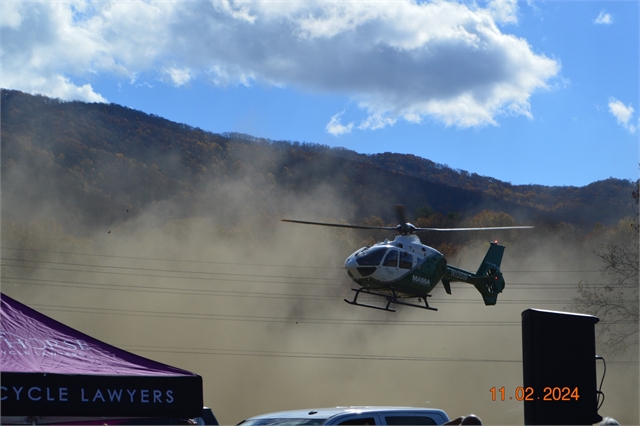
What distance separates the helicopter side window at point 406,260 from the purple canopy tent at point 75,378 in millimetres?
13634

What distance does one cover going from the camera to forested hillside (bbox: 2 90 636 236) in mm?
73562

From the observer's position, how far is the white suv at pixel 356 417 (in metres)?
7.96

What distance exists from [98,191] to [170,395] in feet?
242

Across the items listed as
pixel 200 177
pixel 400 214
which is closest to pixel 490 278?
pixel 400 214

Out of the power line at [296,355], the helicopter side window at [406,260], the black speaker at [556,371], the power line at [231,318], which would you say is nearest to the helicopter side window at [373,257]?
the helicopter side window at [406,260]

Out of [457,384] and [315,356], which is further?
[315,356]

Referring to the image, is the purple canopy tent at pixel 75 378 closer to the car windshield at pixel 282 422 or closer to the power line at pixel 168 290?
the car windshield at pixel 282 422

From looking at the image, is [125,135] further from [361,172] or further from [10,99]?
[361,172]

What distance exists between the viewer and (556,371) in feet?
20.9

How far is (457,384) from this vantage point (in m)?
43.3

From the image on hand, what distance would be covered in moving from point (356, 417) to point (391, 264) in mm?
12221

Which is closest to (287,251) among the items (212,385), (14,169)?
(212,385)

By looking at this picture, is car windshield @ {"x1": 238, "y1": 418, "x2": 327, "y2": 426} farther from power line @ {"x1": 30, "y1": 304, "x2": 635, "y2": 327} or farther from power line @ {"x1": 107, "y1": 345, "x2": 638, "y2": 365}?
power line @ {"x1": 30, "y1": 304, "x2": 635, "y2": 327}
